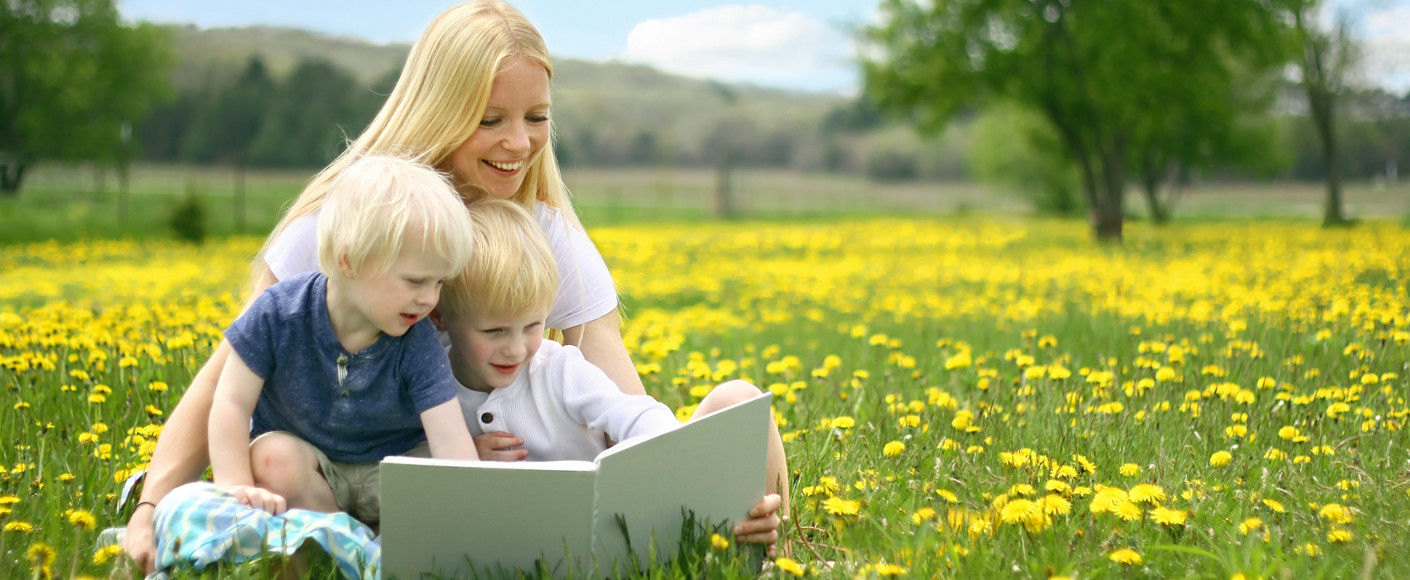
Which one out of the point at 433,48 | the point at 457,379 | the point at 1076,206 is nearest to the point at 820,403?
the point at 457,379

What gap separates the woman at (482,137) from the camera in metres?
2.54

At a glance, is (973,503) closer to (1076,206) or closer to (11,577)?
(11,577)

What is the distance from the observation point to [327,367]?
2.18m

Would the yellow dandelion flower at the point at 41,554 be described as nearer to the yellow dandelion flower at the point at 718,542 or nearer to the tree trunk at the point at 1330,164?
the yellow dandelion flower at the point at 718,542

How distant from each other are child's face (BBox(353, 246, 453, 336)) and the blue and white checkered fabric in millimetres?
401

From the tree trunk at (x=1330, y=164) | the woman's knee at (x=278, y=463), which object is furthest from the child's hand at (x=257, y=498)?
the tree trunk at (x=1330, y=164)

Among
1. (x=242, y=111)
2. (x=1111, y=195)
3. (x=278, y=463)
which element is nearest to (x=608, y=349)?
(x=278, y=463)

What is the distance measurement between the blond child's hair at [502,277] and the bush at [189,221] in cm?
1931

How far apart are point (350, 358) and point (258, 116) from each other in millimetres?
42117

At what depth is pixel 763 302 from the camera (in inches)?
335

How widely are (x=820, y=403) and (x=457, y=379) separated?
152 cm

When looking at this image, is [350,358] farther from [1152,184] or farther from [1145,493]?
[1152,184]

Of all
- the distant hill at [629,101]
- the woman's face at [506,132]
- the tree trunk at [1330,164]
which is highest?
the distant hill at [629,101]

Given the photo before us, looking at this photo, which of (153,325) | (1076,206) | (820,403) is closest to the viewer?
(820,403)
